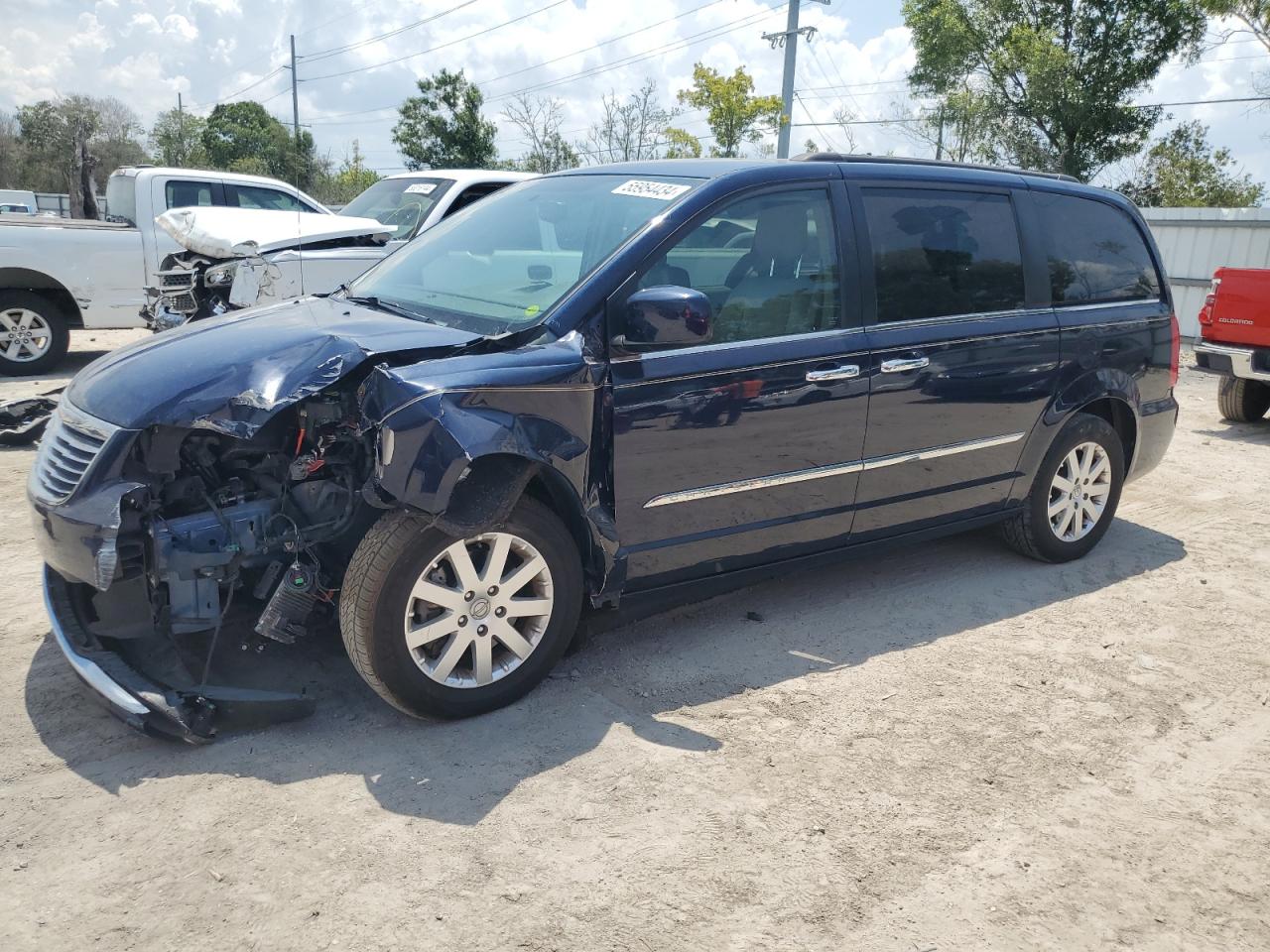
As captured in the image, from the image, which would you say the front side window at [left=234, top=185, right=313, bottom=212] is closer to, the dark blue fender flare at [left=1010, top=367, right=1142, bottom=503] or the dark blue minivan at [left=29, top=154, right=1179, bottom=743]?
the dark blue minivan at [left=29, top=154, right=1179, bottom=743]

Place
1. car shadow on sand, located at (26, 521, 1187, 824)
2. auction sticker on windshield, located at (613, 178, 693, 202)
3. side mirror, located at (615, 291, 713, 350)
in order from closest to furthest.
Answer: car shadow on sand, located at (26, 521, 1187, 824)
side mirror, located at (615, 291, 713, 350)
auction sticker on windshield, located at (613, 178, 693, 202)

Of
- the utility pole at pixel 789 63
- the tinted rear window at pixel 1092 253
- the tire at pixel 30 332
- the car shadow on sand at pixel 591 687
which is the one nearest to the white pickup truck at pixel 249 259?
the tire at pixel 30 332

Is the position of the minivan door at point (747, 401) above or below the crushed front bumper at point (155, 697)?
above

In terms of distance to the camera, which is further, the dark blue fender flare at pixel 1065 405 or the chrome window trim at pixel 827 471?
the dark blue fender flare at pixel 1065 405

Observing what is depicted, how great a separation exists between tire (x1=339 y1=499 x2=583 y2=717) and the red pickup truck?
7.75m

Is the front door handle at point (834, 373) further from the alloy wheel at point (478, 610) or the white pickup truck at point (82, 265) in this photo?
the white pickup truck at point (82, 265)

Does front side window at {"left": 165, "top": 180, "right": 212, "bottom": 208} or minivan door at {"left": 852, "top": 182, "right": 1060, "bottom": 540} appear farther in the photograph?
front side window at {"left": 165, "top": 180, "right": 212, "bottom": 208}

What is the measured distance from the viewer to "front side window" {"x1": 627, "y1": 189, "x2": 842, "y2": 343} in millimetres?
3898

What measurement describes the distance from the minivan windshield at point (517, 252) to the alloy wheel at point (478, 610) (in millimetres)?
815

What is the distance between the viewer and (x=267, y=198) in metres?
11.2

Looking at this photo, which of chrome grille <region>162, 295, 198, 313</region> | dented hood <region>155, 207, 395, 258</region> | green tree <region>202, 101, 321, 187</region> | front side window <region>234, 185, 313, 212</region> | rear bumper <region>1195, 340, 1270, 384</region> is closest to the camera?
dented hood <region>155, 207, 395, 258</region>

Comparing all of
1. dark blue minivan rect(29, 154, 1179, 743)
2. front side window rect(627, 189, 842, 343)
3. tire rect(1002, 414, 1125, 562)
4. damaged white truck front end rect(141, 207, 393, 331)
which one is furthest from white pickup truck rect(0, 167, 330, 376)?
tire rect(1002, 414, 1125, 562)

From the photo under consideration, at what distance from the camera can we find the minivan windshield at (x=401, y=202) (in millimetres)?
9805

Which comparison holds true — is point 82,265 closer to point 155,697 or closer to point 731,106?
point 155,697
